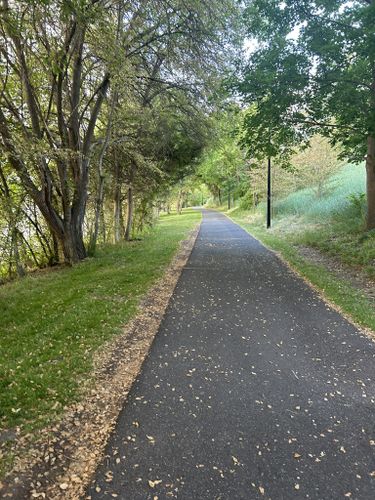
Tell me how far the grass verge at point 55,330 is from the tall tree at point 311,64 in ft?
18.7

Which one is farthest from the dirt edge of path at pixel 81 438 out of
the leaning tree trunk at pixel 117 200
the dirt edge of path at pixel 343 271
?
the leaning tree trunk at pixel 117 200

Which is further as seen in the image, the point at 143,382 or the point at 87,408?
the point at 143,382

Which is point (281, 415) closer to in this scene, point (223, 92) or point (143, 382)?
point (143, 382)

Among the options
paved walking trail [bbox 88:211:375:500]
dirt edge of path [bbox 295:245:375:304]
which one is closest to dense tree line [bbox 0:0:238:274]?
paved walking trail [bbox 88:211:375:500]

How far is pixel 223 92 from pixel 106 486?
34.0 ft

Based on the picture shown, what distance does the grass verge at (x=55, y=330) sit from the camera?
3.29 meters

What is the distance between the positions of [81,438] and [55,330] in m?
2.36

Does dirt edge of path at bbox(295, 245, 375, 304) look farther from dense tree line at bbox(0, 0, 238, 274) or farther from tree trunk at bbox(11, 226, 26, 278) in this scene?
tree trunk at bbox(11, 226, 26, 278)

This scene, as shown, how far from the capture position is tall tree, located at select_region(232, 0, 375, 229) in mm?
8383

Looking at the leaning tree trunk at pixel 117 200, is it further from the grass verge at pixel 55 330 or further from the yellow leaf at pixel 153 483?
the yellow leaf at pixel 153 483

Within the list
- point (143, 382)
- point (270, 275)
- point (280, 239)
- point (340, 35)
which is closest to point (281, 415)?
point (143, 382)

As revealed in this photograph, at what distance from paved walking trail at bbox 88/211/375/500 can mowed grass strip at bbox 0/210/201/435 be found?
2.54 ft

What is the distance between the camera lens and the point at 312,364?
165 inches

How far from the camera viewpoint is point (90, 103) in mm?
11766
